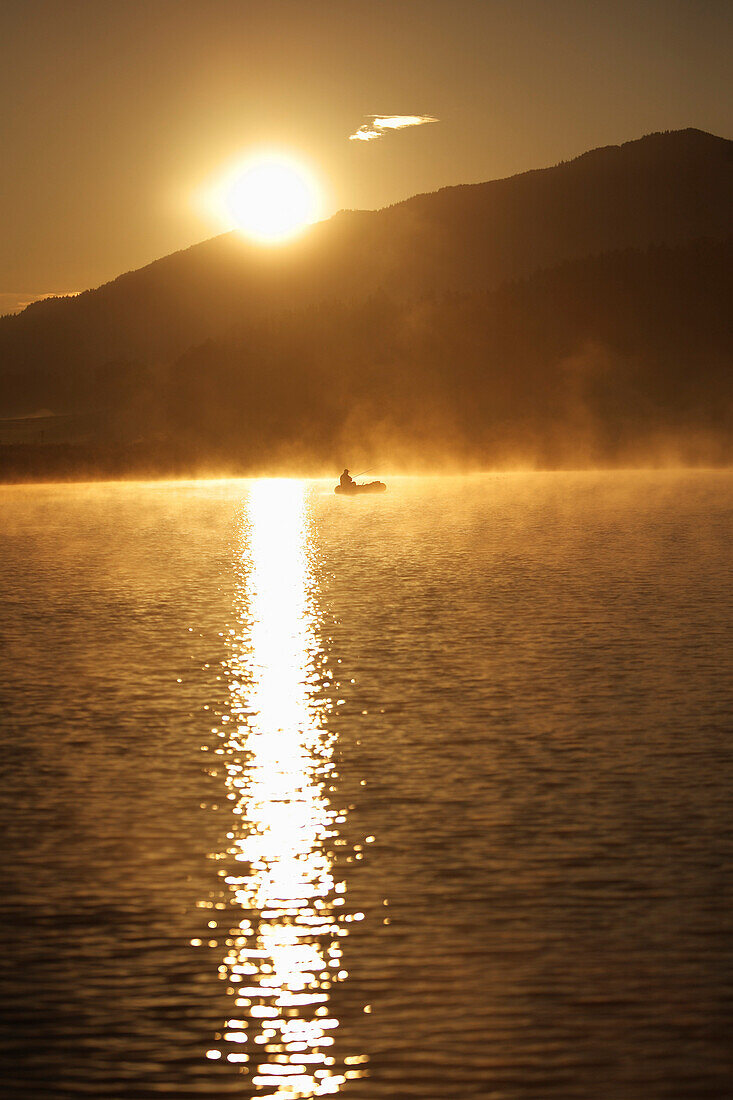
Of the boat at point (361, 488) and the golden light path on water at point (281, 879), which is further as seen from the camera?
the boat at point (361, 488)

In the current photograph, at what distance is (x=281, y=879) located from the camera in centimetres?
1113

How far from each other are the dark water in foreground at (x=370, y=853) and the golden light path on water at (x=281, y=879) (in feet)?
0.10

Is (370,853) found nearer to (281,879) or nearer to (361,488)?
(281,879)

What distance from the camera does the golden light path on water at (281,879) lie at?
8023 mm

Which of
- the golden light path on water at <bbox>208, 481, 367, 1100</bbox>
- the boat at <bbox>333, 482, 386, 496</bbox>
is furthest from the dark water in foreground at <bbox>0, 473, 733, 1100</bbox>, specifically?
the boat at <bbox>333, 482, 386, 496</bbox>

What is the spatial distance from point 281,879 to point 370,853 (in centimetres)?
89

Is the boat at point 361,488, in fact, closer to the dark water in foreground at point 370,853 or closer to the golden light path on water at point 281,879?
the dark water in foreground at point 370,853

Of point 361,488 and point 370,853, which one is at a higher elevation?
point 361,488

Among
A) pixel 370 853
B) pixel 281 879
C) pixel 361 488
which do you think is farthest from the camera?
pixel 361 488

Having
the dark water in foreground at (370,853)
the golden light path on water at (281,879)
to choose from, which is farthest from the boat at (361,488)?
the golden light path on water at (281,879)

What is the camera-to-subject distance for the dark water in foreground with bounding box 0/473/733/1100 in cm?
800

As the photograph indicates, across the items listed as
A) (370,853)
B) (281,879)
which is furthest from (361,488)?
(281,879)

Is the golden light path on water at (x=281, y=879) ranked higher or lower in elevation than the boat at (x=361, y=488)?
lower

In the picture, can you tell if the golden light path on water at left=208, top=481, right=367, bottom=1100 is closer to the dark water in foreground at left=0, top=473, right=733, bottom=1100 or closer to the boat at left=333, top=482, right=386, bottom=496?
the dark water in foreground at left=0, top=473, right=733, bottom=1100
